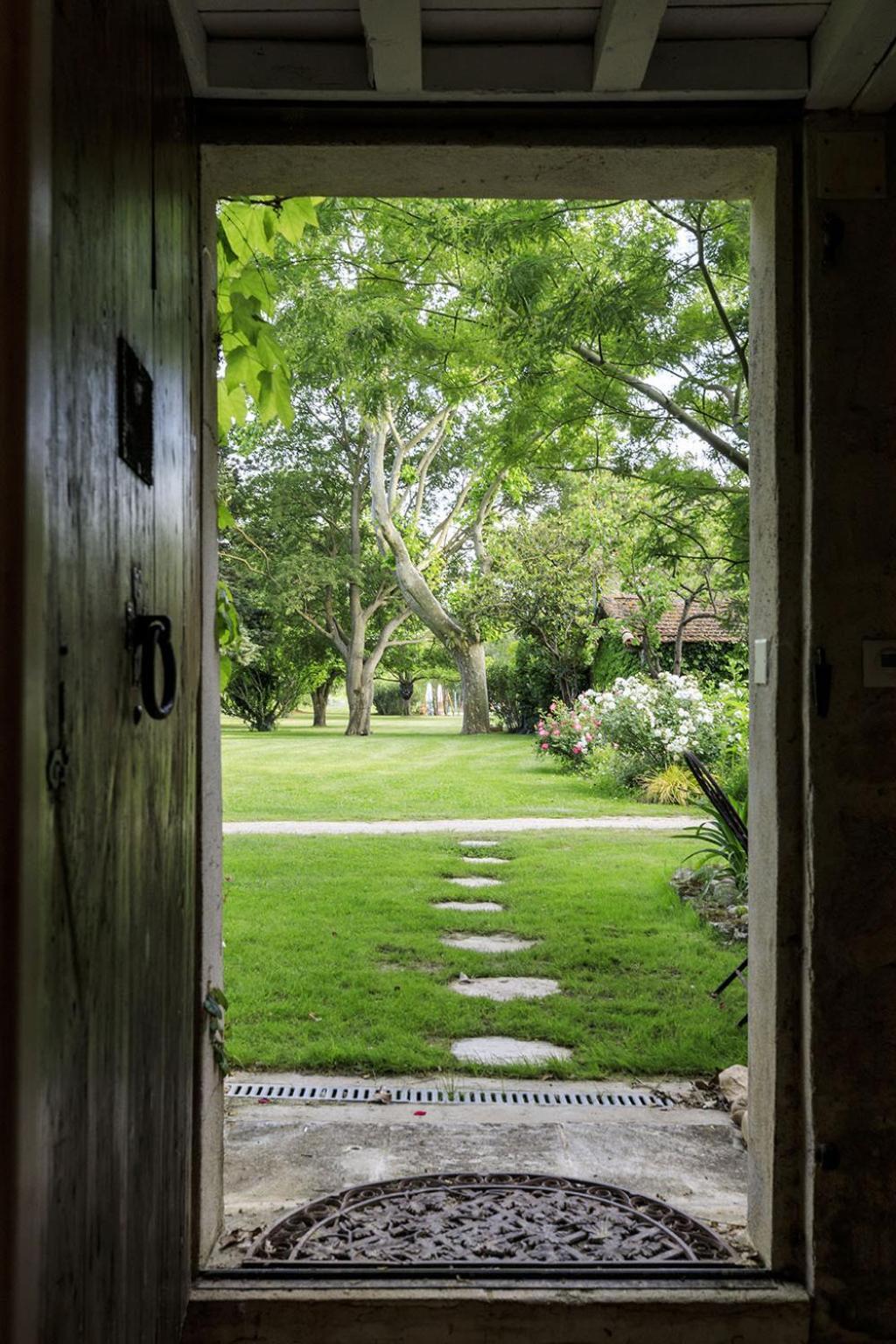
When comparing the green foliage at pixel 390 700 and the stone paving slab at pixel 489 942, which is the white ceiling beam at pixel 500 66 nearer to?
the stone paving slab at pixel 489 942

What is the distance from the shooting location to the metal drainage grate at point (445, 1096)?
12.4 ft

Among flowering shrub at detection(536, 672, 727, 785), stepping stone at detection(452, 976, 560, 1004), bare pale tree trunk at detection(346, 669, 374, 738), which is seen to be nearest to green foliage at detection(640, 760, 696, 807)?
flowering shrub at detection(536, 672, 727, 785)

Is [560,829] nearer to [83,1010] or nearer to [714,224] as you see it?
[714,224]

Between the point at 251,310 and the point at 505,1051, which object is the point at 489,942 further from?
the point at 251,310

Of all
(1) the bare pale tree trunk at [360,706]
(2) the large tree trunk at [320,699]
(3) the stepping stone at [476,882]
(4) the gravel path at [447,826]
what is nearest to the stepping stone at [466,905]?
(3) the stepping stone at [476,882]

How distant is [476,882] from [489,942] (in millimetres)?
1462

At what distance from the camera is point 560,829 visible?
930cm

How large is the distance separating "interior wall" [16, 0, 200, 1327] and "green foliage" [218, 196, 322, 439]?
0.82m

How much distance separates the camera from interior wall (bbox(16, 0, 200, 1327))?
4.07 ft

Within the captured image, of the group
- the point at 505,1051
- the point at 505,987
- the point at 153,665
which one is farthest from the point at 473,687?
the point at 153,665

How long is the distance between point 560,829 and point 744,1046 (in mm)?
4964

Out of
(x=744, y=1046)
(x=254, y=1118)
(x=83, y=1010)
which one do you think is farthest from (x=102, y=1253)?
(x=744, y=1046)

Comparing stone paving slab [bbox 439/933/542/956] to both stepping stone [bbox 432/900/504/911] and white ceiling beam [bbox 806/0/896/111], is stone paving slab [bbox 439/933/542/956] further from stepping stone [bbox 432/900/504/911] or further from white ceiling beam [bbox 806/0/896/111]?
white ceiling beam [bbox 806/0/896/111]

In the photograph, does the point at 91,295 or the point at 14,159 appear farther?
the point at 91,295
